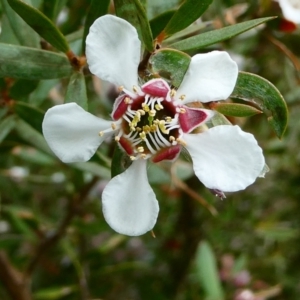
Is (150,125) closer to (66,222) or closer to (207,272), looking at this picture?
(66,222)

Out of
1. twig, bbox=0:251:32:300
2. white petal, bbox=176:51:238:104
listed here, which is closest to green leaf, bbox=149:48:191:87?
white petal, bbox=176:51:238:104

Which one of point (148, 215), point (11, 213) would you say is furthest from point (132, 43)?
point (11, 213)

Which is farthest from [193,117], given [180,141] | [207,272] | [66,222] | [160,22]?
[207,272]

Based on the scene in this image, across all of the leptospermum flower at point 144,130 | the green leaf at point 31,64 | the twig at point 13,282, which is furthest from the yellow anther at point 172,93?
the twig at point 13,282

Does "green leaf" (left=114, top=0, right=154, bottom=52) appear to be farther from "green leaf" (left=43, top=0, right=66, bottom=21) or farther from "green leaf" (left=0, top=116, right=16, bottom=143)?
"green leaf" (left=0, top=116, right=16, bottom=143)

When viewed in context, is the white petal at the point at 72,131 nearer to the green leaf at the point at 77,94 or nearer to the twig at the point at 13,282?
the green leaf at the point at 77,94

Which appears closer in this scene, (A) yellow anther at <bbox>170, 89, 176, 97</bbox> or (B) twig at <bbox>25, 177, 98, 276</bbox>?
(A) yellow anther at <bbox>170, 89, 176, 97</bbox>
